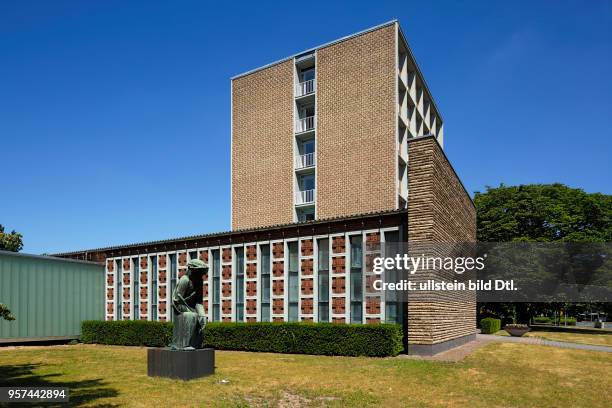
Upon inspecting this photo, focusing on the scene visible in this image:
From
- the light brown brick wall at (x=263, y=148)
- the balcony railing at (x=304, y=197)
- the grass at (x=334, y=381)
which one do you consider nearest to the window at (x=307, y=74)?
the light brown brick wall at (x=263, y=148)

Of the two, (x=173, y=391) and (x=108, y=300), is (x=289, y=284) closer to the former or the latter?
(x=173, y=391)

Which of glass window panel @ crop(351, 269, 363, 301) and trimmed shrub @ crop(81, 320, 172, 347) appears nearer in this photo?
glass window panel @ crop(351, 269, 363, 301)

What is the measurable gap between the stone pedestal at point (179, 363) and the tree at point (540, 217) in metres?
37.5

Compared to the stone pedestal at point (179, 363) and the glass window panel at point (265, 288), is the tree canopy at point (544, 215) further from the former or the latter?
the stone pedestal at point (179, 363)

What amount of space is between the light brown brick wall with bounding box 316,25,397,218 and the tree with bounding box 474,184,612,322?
16.3m

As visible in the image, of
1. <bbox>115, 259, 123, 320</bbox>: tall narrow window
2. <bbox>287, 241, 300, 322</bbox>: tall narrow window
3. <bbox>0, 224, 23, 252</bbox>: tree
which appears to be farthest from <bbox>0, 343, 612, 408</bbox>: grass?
<bbox>0, 224, 23, 252</bbox>: tree

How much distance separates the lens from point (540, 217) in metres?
45.7

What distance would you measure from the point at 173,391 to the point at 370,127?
28.7 metres

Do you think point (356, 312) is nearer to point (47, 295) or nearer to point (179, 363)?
point (179, 363)

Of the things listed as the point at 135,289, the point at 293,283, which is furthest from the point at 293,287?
the point at 135,289

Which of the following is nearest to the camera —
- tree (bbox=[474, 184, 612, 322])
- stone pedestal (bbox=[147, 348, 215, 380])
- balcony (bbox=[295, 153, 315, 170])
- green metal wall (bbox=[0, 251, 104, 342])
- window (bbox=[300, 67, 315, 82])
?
stone pedestal (bbox=[147, 348, 215, 380])

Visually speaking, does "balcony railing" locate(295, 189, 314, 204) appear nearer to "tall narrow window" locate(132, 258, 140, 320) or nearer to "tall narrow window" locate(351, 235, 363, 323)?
"tall narrow window" locate(132, 258, 140, 320)

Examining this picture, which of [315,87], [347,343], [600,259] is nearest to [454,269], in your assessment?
[347,343]

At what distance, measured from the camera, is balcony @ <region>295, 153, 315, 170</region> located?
132ft
